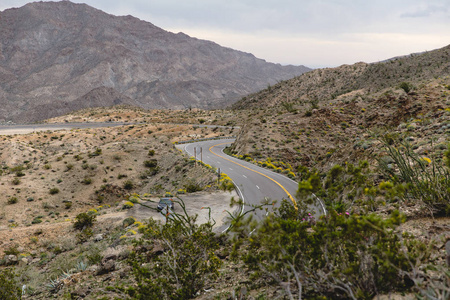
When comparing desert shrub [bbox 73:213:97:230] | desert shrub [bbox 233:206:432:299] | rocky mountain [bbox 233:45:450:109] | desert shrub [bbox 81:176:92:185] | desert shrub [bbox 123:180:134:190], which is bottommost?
desert shrub [bbox 123:180:134:190]

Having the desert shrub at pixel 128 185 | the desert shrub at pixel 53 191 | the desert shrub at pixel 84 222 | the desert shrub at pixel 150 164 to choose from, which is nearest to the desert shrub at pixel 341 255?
the desert shrub at pixel 84 222

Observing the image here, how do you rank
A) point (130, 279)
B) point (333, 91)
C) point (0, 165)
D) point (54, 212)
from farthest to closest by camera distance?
point (333, 91) < point (0, 165) < point (54, 212) < point (130, 279)

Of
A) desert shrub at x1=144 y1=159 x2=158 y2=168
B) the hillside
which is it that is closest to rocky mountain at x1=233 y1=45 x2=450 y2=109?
the hillside

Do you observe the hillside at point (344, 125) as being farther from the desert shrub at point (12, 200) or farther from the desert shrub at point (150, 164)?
the desert shrub at point (12, 200)

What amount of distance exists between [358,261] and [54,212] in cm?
3348

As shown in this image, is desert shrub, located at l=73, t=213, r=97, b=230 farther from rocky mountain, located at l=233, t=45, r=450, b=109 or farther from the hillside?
rocky mountain, located at l=233, t=45, r=450, b=109

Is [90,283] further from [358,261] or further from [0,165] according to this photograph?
[0,165]

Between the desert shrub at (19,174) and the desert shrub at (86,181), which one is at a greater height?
the desert shrub at (19,174)

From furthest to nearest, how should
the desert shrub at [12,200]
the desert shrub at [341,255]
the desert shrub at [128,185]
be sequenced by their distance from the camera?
the desert shrub at [128,185] → the desert shrub at [12,200] → the desert shrub at [341,255]

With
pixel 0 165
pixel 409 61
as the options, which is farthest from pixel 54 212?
pixel 409 61

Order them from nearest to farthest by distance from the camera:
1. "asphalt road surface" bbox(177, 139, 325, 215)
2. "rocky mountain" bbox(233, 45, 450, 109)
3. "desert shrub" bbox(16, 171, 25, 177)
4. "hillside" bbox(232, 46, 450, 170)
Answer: "asphalt road surface" bbox(177, 139, 325, 215) < "hillside" bbox(232, 46, 450, 170) < "desert shrub" bbox(16, 171, 25, 177) < "rocky mountain" bbox(233, 45, 450, 109)

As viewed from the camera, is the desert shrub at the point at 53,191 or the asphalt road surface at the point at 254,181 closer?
the asphalt road surface at the point at 254,181

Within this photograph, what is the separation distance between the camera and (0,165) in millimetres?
49094

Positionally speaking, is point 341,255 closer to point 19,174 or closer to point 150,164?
point 150,164
